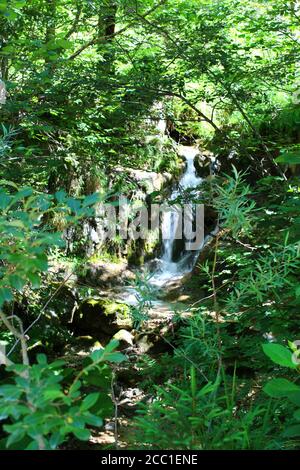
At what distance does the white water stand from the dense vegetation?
229 centimetres

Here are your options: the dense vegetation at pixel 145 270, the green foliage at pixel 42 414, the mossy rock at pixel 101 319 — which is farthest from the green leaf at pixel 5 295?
the mossy rock at pixel 101 319

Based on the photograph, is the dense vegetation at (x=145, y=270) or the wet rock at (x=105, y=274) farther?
the wet rock at (x=105, y=274)

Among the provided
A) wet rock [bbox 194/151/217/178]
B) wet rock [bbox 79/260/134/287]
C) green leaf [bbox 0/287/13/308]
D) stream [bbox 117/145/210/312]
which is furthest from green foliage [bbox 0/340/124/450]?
wet rock [bbox 194/151/217/178]

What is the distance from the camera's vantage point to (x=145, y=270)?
6.19 ft

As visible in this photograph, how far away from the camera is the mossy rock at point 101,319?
7301 mm

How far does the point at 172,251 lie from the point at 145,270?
8648 millimetres

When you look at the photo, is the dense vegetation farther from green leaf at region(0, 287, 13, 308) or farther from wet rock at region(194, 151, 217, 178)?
wet rock at region(194, 151, 217, 178)

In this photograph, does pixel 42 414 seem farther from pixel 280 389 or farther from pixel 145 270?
pixel 145 270

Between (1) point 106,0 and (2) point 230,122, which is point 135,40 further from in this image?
(2) point 230,122

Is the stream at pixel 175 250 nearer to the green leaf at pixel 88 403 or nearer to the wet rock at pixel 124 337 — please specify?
the wet rock at pixel 124 337

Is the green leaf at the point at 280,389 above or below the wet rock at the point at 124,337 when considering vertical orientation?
above

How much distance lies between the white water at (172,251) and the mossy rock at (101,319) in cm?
206

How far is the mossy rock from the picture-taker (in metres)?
7.30
